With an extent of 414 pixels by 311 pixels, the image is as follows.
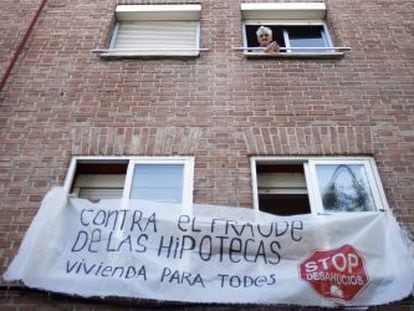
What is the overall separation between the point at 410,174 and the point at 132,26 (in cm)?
464

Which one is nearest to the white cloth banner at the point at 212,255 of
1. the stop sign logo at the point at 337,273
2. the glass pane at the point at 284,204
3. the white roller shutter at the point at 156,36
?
the stop sign logo at the point at 337,273

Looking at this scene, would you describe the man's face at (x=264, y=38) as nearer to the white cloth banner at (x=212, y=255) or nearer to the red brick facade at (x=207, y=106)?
the red brick facade at (x=207, y=106)

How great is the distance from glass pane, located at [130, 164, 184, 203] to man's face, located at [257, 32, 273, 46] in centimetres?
254

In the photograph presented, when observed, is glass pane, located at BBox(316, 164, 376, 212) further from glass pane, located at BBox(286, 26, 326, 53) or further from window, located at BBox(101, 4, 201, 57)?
window, located at BBox(101, 4, 201, 57)

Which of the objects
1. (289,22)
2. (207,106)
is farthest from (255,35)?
(207,106)

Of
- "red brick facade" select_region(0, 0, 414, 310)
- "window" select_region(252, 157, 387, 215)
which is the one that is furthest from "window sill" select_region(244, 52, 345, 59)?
"window" select_region(252, 157, 387, 215)

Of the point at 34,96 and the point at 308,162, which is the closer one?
the point at 308,162

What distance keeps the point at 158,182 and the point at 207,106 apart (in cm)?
125

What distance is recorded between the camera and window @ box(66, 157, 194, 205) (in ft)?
15.9

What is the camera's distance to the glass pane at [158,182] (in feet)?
15.9

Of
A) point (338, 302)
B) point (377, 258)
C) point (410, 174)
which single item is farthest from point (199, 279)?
point (410, 174)

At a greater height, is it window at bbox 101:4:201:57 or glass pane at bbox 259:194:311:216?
window at bbox 101:4:201:57

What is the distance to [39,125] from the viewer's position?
542 cm

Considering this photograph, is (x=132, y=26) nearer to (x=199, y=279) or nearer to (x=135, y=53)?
(x=135, y=53)
